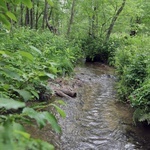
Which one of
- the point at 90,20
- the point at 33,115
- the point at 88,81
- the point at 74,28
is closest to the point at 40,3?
the point at 74,28

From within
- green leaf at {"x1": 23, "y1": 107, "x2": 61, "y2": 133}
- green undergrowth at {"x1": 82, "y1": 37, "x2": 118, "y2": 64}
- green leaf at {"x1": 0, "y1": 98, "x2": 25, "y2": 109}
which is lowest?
green undergrowth at {"x1": 82, "y1": 37, "x2": 118, "y2": 64}


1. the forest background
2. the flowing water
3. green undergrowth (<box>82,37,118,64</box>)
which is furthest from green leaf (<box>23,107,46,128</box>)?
green undergrowth (<box>82,37,118,64</box>)

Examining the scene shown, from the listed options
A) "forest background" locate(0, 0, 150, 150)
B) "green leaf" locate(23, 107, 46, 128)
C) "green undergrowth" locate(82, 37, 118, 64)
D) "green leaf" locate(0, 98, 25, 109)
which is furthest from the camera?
"green undergrowth" locate(82, 37, 118, 64)

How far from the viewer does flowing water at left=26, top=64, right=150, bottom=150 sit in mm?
4059

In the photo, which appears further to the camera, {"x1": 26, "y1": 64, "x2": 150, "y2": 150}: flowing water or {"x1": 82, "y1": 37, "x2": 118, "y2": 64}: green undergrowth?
{"x1": 82, "y1": 37, "x2": 118, "y2": 64}: green undergrowth

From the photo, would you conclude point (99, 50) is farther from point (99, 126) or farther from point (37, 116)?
point (37, 116)

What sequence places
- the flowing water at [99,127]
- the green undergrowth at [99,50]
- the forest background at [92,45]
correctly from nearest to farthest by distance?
the flowing water at [99,127] → the forest background at [92,45] → the green undergrowth at [99,50]

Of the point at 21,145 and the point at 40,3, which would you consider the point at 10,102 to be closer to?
the point at 21,145

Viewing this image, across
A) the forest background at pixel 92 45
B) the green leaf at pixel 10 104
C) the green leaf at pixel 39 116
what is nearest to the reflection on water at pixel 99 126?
the forest background at pixel 92 45

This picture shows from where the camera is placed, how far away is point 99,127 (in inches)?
190

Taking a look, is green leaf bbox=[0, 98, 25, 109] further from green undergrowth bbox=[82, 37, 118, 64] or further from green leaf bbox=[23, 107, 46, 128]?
green undergrowth bbox=[82, 37, 118, 64]

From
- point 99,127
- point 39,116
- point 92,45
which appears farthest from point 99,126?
point 92,45

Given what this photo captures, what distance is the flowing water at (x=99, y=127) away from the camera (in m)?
4.06

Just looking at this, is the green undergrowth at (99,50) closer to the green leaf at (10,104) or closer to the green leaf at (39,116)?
the green leaf at (39,116)
